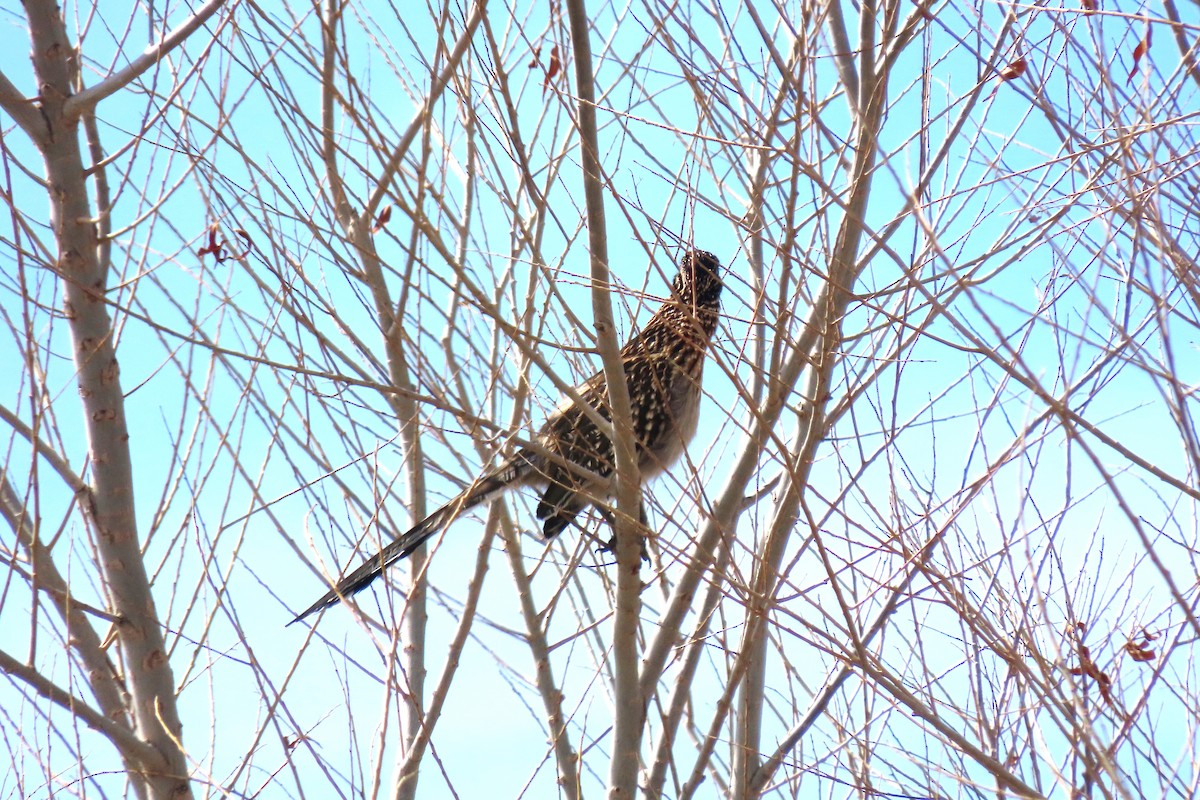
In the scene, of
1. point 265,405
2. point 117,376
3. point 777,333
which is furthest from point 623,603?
point 117,376

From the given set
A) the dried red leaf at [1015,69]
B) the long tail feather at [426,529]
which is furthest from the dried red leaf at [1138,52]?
the long tail feather at [426,529]

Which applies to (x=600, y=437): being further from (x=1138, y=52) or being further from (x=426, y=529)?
(x=1138, y=52)

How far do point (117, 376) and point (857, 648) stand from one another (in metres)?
2.27

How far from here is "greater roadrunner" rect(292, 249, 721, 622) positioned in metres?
3.96

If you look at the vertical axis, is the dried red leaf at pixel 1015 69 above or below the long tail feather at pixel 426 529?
above

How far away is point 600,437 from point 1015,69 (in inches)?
92.4

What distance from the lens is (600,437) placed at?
4.79m

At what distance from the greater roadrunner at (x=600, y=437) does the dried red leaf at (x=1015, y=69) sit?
1.10 metres

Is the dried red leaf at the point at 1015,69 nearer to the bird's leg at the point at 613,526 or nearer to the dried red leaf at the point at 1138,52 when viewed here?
the dried red leaf at the point at 1138,52

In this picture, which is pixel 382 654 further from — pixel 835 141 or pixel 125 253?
pixel 835 141

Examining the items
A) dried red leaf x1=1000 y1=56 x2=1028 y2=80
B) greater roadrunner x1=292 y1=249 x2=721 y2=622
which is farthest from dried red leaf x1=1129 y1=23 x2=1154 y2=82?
greater roadrunner x1=292 y1=249 x2=721 y2=622

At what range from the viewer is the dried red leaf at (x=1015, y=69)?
2.88 metres

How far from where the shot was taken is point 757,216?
329 cm

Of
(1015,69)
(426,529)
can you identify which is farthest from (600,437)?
(1015,69)
